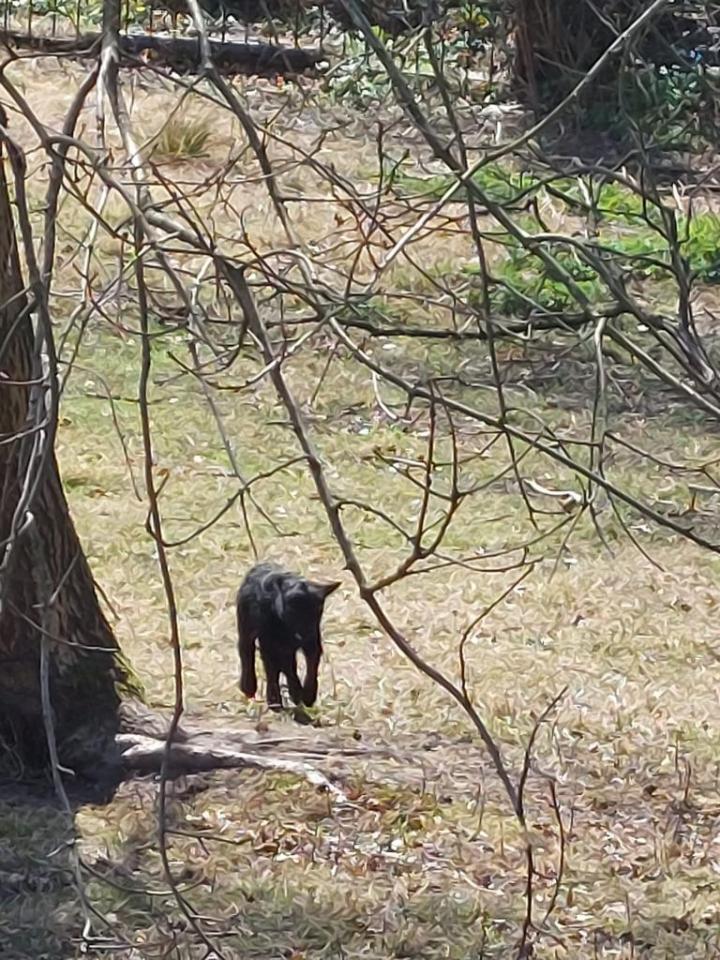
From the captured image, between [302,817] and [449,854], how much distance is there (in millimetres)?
435

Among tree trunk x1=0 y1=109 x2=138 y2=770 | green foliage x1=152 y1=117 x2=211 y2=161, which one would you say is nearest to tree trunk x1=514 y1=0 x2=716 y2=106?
green foliage x1=152 y1=117 x2=211 y2=161

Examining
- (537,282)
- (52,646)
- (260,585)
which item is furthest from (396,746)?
(537,282)

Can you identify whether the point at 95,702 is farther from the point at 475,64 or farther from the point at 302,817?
the point at 475,64

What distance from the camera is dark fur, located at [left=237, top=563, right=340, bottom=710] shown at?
577 centimetres

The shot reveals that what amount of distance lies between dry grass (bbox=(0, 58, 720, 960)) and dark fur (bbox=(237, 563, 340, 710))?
129 mm

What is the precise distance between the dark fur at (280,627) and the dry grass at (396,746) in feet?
0.42

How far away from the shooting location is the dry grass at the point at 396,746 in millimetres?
4727

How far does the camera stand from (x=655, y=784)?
5.55 meters

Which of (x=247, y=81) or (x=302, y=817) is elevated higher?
(x=247, y=81)

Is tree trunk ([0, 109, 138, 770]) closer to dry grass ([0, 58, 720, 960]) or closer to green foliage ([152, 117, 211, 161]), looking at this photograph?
dry grass ([0, 58, 720, 960])

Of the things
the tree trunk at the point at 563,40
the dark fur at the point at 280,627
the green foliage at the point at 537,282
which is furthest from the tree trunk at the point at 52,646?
the tree trunk at the point at 563,40

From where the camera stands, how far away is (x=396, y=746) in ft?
18.7

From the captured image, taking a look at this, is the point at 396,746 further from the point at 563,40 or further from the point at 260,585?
the point at 563,40

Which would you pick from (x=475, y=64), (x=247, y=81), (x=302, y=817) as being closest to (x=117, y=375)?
(x=302, y=817)
